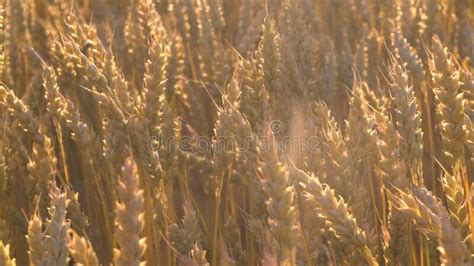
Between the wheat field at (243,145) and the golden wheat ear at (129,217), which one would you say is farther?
the wheat field at (243,145)

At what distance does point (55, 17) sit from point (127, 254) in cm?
149

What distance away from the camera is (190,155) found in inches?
65.0

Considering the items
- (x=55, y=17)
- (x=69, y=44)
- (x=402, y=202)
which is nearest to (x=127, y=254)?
(x=402, y=202)

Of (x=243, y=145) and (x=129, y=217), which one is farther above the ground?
(x=243, y=145)

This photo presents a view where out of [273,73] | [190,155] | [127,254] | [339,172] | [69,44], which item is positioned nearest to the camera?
[127,254]

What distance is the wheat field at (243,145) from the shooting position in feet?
3.06

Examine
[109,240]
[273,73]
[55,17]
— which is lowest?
[109,240]

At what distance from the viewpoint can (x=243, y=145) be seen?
3.66 feet

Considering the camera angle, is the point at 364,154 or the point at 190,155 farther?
the point at 190,155

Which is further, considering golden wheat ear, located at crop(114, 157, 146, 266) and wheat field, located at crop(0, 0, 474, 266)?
wheat field, located at crop(0, 0, 474, 266)

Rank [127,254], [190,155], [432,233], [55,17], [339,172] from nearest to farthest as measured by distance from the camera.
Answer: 1. [127,254]
2. [432,233]
3. [339,172]
4. [190,155]
5. [55,17]

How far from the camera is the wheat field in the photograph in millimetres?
933

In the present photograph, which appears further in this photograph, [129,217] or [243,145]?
[243,145]

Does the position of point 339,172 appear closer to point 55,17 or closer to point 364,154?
point 364,154
